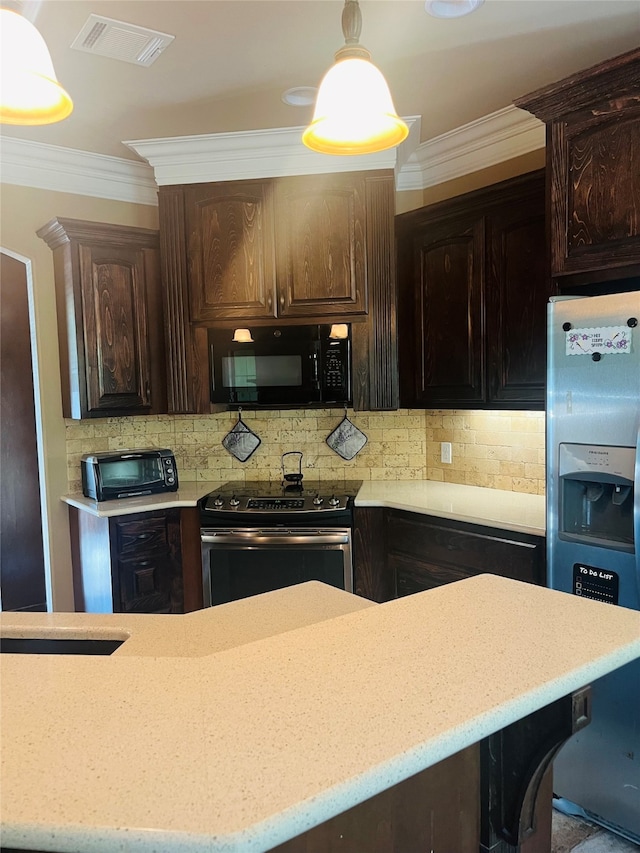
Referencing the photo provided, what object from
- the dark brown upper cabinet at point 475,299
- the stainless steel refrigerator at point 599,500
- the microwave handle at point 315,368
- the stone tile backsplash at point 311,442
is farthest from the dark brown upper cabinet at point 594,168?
the microwave handle at point 315,368

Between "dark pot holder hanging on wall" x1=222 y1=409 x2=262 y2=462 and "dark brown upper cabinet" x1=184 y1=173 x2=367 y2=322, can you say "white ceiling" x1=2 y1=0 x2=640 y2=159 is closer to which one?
"dark brown upper cabinet" x1=184 y1=173 x2=367 y2=322

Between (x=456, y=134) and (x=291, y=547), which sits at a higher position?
(x=456, y=134)

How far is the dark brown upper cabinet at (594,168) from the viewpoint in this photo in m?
2.01

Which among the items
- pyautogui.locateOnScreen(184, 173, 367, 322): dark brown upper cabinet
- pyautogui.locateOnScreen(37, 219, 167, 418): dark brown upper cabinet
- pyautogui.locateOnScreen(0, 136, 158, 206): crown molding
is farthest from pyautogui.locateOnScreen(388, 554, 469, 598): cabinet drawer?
pyautogui.locateOnScreen(0, 136, 158, 206): crown molding

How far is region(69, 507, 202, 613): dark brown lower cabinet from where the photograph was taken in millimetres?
3047

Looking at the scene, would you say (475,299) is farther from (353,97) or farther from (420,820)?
(420,820)

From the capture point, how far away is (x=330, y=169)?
3.17 meters

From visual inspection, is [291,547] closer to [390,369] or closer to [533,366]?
[390,369]

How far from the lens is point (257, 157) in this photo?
3.19 m

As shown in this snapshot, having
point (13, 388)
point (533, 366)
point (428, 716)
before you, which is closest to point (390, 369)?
point (533, 366)

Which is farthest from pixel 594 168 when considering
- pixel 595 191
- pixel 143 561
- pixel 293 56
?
pixel 143 561

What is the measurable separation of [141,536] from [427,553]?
1387mm

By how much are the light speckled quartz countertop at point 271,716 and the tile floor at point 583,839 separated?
57.7 inches

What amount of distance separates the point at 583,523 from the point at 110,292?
2.52 metres
